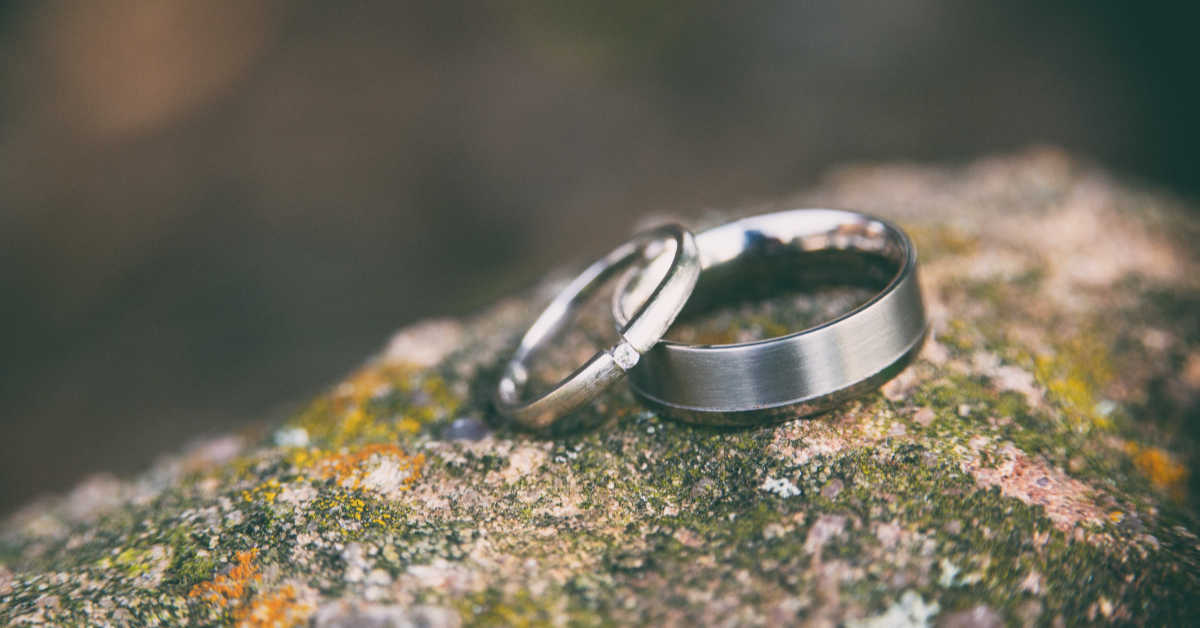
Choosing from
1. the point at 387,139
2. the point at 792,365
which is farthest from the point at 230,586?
the point at 387,139

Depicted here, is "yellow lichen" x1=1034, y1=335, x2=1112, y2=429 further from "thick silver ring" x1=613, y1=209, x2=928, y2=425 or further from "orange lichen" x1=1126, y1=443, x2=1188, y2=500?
"thick silver ring" x1=613, y1=209, x2=928, y2=425

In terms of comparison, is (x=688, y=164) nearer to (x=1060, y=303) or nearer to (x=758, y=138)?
(x=758, y=138)

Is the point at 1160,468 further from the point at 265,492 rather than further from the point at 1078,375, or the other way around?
the point at 265,492

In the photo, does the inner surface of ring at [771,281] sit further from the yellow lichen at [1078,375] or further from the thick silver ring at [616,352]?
the yellow lichen at [1078,375]

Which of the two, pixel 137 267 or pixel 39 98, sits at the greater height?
pixel 39 98

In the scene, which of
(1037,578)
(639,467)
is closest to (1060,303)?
(1037,578)
